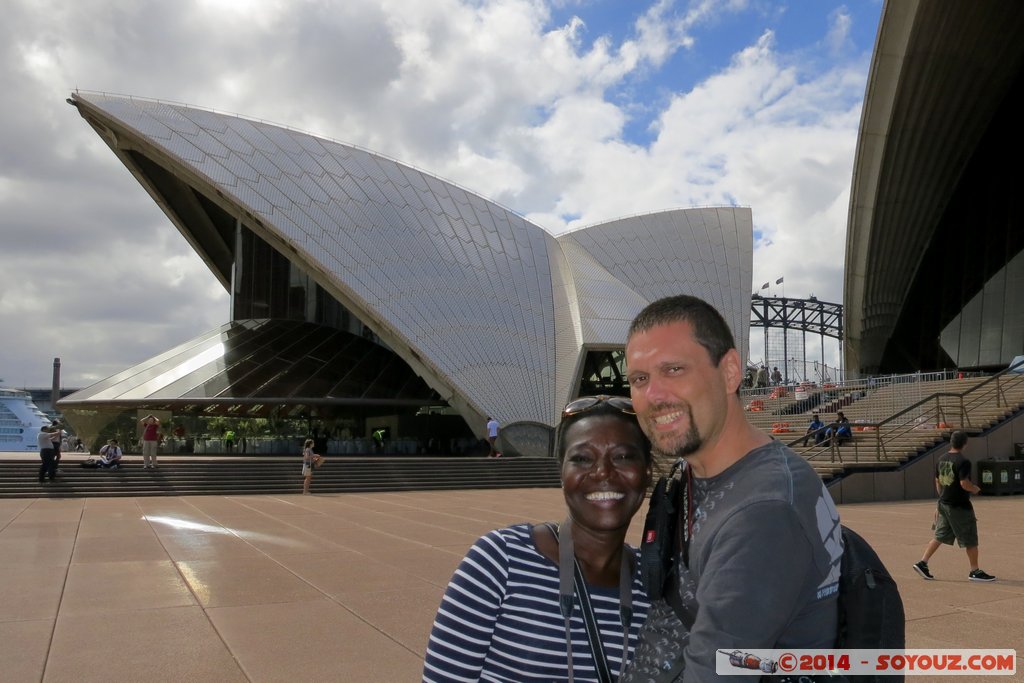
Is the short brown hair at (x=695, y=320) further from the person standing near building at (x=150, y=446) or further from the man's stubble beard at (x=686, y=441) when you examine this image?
the person standing near building at (x=150, y=446)

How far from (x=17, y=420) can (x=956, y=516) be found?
67.7 m

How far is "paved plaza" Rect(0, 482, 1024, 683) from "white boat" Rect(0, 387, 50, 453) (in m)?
54.0

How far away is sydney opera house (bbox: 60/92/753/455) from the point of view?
2342cm

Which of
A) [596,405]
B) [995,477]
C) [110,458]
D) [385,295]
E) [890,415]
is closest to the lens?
[596,405]

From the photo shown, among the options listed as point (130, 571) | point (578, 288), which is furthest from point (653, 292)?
point (130, 571)

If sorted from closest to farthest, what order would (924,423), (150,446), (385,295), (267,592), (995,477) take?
(267,592) < (995,477) < (150,446) < (924,423) < (385,295)

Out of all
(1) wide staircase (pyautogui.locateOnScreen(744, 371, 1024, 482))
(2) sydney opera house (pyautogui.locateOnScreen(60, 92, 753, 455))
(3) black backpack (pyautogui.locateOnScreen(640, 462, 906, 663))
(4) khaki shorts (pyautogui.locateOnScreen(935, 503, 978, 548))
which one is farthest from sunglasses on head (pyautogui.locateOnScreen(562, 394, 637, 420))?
(2) sydney opera house (pyautogui.locateOnScreen(60, 92, 753, 455))

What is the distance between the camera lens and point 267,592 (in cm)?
591

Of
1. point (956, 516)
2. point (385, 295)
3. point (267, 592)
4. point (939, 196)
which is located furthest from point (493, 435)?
point (939, 196)

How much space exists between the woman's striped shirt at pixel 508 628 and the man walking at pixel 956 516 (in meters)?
6.03

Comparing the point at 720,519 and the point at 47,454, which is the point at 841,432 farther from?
the point at 720,519

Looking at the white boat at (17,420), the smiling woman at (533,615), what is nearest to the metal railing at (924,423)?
the smiling woman at (533,615)

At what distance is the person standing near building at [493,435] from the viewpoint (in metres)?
22.8

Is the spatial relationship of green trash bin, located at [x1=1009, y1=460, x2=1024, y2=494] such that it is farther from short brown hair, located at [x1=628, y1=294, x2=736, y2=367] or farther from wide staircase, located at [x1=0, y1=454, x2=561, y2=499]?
short brown hair, located at [x1=628, y1=294, x2=736, y2=367]
